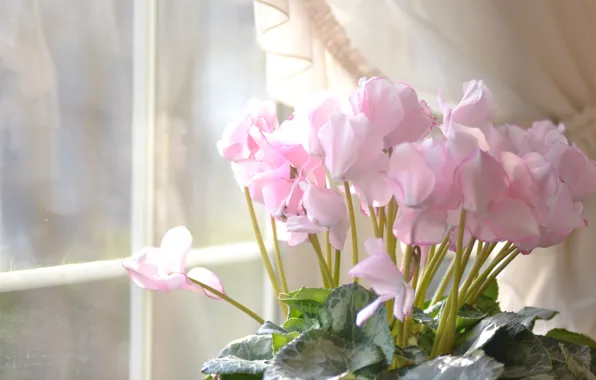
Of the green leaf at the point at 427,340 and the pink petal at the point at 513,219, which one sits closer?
the pink petal at the point at 513,219

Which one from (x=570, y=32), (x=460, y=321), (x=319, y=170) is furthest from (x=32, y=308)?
(x=570, y=32)

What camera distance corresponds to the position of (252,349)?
70cm

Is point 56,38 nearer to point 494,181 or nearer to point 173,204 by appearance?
point 173,204

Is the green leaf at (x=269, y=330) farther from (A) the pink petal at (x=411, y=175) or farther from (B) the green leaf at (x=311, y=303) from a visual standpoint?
(A) the pink petal at (x=411, y=175)

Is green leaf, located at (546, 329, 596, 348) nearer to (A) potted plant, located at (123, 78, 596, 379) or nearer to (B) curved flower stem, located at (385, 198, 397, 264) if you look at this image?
(A) potted plant, located at (123, 78, 596, 379)

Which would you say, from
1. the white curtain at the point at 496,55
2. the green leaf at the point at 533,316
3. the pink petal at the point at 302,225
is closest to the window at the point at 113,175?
the white curtain at the point at 496,55

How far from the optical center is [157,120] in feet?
2.96

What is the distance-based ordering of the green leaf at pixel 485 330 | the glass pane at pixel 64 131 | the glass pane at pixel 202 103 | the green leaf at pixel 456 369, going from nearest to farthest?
the green leaf at pixel 456 369 → the green leaf at pixel 485 330 → the glass pane at pixel 64 131 → the glass pane at pixel 202 103

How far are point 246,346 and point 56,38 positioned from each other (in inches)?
16.9

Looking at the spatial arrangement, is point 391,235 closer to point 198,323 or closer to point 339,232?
point 339,232

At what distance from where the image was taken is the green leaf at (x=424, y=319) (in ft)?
2.19

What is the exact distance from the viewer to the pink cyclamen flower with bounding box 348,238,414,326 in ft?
1.77

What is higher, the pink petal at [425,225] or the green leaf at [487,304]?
the pink petal at [425,225]

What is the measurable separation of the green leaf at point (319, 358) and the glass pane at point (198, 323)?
0.38m
